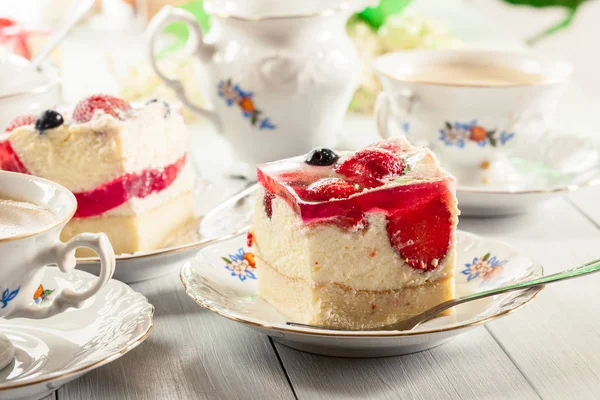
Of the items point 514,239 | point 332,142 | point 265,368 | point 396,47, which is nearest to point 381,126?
point 332,142

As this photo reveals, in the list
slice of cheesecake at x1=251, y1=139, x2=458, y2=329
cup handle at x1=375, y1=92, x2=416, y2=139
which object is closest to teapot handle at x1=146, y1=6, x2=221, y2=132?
cup handle at x1=375, y1=92, x2=416, y2=139

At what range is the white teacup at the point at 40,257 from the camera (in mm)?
1096

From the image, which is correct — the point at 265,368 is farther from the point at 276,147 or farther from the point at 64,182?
the point at 276,147

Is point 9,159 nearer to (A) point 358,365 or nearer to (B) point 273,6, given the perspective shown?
(A) point 358,365

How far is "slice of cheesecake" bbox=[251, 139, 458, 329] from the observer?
4.10ft

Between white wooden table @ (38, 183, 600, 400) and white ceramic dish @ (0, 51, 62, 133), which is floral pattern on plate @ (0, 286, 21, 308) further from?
white ceramic dish @ (0, 51, 62, 133)

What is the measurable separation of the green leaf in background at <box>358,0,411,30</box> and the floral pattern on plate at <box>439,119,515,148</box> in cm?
76

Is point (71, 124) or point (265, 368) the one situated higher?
point (71, 124)

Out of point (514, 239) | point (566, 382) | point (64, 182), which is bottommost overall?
point (514, 239)

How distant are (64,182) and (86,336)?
0.45 m

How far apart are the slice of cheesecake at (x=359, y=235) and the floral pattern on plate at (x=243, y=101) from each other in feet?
2.42

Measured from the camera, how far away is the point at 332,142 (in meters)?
2.20

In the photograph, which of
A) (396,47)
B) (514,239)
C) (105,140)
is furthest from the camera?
(396,47)

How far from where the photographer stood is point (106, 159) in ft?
5.12
